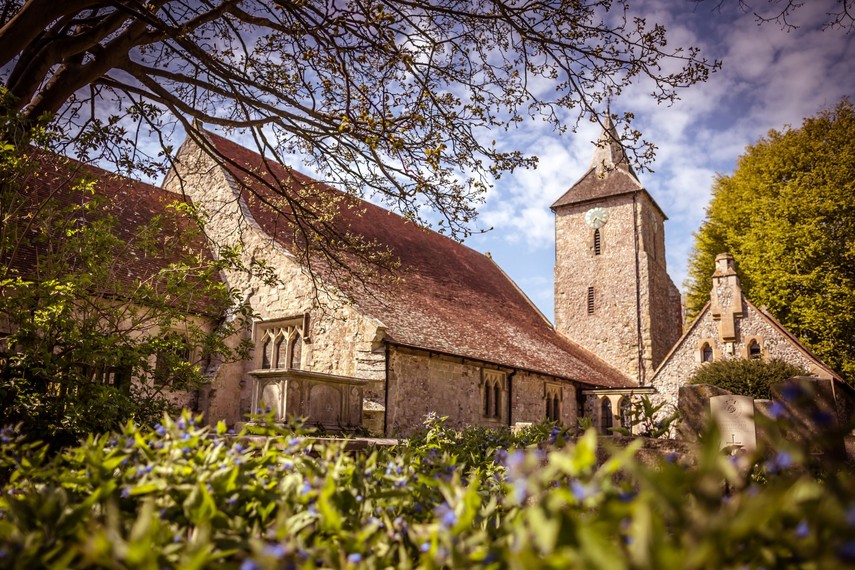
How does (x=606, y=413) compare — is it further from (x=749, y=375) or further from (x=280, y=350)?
(x=280, y=350)

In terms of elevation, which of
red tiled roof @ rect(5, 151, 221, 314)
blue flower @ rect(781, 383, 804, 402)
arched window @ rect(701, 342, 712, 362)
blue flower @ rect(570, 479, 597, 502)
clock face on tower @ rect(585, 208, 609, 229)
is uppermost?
clock face on tower @ rect(585, 208, 609, 229)

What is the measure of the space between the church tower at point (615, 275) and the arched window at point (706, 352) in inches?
179

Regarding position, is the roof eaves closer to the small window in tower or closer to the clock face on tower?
the small window in tower

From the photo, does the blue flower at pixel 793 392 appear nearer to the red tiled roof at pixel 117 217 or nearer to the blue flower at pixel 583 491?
the blue flower at pixel 583 491

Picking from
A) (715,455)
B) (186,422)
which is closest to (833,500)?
(715,455)

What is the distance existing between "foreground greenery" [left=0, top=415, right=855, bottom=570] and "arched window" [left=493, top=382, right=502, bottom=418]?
13331 millimetres

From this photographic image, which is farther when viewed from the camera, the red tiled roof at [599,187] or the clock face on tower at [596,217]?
the clock face on tower at [596,217]

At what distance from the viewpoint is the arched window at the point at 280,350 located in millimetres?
14484

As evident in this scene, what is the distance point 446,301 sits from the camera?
18.2 meters

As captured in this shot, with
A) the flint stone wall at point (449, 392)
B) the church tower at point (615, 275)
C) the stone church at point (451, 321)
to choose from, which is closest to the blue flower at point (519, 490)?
the stone church at point (451, 321)

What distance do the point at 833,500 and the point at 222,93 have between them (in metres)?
7.65

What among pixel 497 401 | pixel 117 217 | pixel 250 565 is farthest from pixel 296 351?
pixel 250 565

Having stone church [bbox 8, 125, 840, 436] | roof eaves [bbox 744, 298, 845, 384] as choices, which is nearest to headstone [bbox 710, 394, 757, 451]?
stone church [bbox 8, 125, 840, 436]

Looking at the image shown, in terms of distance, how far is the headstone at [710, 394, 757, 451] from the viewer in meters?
5.81
